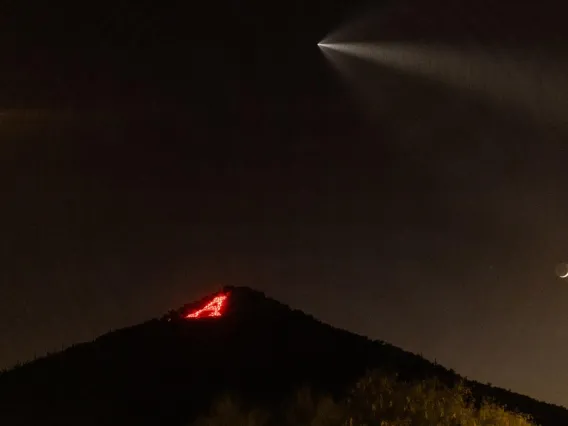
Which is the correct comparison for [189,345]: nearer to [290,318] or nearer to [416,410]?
[290,318]

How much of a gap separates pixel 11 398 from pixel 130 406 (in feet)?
12.7

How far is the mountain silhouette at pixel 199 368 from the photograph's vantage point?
18589 millimetres

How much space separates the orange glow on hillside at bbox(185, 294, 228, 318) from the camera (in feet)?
83.4

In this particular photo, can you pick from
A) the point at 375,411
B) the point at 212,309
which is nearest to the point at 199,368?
the point at 212,309

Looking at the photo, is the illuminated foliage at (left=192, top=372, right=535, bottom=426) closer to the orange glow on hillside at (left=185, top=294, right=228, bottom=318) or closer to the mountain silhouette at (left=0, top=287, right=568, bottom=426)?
the mountain silhouette at (left=0, top=287, right=568, bottom=426)

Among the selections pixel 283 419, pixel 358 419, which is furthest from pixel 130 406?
pixel 358 419

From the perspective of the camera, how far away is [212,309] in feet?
85.6

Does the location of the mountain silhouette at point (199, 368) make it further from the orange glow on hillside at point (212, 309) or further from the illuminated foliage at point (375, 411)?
the illuminated foliage at point (375, 411)

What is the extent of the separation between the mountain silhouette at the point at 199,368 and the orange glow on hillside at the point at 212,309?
0.07 meters

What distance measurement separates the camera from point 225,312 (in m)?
25.4

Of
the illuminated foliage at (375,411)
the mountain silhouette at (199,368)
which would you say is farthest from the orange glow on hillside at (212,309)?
the illuminated foliage at (375,411)

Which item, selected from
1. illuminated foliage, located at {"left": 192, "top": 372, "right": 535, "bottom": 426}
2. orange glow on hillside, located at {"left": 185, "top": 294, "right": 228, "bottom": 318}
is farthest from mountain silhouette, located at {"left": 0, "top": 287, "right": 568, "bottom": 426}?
illuminated foliage, located at {"left": 192, "top": 372, "right": 535, "bottom": 426}

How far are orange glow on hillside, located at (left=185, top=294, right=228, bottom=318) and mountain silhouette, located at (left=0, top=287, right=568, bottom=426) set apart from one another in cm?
7

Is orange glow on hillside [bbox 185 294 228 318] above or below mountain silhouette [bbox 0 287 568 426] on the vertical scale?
above
